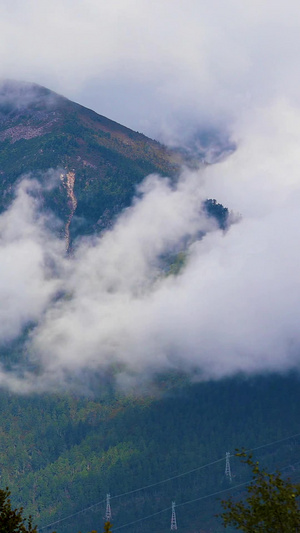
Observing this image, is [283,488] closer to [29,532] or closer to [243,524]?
[243,524]

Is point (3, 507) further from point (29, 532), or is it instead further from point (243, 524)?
point (243, 524)

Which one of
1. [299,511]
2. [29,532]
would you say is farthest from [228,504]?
[29,532]

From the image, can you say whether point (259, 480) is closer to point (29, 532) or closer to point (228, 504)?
point (228, 504)

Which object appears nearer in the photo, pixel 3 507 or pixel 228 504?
pixel 3 507

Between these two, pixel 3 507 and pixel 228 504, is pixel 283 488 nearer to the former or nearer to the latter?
pixel 228 504

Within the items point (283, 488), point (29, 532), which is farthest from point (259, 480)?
point (29, 532)

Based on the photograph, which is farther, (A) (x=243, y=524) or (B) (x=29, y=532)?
(A) (x=243, y=524)

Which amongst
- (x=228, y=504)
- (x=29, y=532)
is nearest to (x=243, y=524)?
(x=228, y=504)
